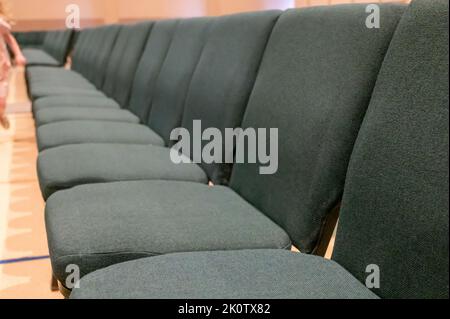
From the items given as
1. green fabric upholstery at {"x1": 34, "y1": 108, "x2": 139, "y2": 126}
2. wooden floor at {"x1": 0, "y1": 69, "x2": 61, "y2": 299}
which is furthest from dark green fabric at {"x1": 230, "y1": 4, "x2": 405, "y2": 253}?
green fabric upholstery at {"x1": 34, "y1": 108, "x2": 139, "y2": 126}

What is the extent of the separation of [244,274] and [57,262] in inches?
15.7

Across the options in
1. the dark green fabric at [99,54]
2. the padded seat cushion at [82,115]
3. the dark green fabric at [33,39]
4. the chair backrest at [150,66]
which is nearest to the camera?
the chair backrest at [150,66]

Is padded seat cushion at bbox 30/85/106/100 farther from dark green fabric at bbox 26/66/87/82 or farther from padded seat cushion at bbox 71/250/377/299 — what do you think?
padded seat cushion at bbox 71/250/377/299

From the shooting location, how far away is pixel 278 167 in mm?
1270

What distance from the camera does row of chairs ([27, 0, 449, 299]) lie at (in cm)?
82

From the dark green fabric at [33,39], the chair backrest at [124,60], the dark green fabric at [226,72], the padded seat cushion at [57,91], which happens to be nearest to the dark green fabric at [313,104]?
the dark green fabric at [226,72]

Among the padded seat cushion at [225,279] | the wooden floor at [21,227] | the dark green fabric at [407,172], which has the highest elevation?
the dark green fabric at [407,172]

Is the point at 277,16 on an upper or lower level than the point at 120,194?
upper

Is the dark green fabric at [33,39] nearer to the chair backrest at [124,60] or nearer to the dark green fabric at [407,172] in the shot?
the chair backrest at [124,60]

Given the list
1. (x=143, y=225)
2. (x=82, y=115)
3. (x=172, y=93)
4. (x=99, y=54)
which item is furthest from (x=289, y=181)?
(x=99, y=54)

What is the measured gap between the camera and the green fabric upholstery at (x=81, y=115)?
2.57 metres

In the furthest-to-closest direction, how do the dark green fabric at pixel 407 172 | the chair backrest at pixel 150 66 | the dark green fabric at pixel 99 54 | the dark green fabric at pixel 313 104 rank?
the dark green fabric at pixel 99 54
the chair backrest at pixel 150 66
the dark green fabric at pixel 313 104
the dark green fabric at pixel 407 172

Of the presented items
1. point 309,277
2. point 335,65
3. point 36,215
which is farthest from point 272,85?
point 36,215
